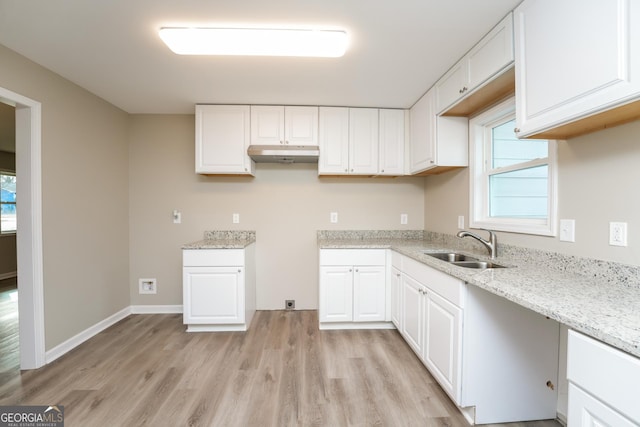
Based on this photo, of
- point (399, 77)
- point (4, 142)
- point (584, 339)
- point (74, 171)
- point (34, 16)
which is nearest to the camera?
point (584, 339)

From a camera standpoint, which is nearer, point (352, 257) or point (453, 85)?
point (453, 85)

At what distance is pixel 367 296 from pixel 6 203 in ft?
22.3

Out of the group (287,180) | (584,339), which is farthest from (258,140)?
(584,339)

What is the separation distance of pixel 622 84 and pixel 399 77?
4.85 feet

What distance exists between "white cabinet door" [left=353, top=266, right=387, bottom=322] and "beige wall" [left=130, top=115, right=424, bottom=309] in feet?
2.20

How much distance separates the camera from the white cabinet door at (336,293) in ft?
8.35

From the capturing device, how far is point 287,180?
3.05m

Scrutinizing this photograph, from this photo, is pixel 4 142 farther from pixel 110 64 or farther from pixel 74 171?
pixel 110 64

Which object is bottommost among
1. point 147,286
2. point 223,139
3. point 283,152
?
point 147,286

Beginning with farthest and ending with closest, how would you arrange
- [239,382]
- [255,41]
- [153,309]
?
[153,309] < [239,382] < [255,41]

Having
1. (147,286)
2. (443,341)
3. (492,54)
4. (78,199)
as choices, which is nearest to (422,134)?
(492,54)

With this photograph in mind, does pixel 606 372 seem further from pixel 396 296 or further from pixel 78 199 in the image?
pixel 78 199

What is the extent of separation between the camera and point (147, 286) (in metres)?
2.99
